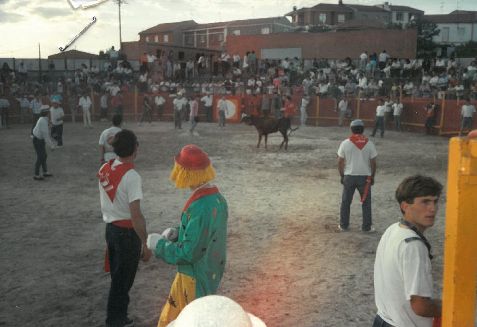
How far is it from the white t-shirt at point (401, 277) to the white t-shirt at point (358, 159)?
4.94m

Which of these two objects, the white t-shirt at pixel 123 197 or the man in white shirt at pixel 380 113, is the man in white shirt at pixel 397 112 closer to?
the man in white shirt at pixel 380 113

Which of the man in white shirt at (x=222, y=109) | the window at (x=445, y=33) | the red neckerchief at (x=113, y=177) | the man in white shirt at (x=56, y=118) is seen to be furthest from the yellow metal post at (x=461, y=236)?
the window at (x=445, y=33)

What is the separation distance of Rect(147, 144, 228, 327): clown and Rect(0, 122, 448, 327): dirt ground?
1.82 meters

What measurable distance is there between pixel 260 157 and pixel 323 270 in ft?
30.7

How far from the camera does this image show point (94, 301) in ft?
17.6

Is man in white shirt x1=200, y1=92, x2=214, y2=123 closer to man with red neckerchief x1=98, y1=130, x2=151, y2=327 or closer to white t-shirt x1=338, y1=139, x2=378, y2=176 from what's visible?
white t-shirt x1=338, y1=139, x2=378, y2=176

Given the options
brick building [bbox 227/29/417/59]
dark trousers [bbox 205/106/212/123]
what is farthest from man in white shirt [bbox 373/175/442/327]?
brick building [bbox 227/29/417/59]

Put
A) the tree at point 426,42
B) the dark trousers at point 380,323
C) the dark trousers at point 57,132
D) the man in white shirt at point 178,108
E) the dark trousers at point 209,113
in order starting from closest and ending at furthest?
the dark trousers at point 380,323 → the dark trousers at point 57,132 → the man in white shirt at point 178,108 → the dark trousers at point 209,113 → the tree at point 426,42

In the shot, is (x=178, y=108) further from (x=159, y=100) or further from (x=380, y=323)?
(x=380, y=323)

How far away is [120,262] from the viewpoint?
439 cm

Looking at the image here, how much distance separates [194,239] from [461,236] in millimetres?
1881

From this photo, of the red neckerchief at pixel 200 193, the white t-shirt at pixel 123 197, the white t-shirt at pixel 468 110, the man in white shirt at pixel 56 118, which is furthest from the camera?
the white t-shirt at pixel 468 110

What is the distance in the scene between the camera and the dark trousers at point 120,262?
4.39m

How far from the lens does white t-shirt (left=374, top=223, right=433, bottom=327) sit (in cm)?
246
